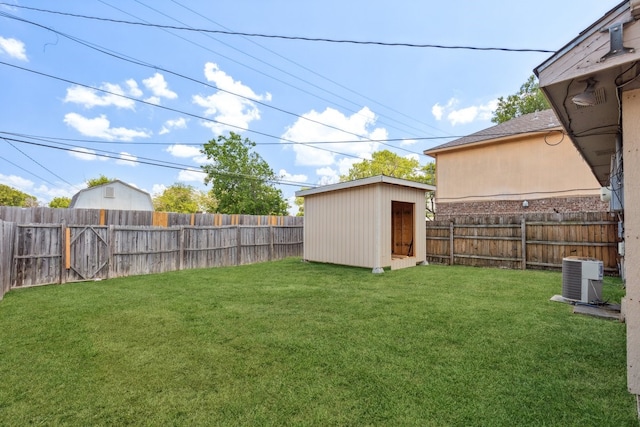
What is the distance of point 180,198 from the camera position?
3203 centimetres

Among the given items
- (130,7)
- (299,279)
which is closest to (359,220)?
(299,279)

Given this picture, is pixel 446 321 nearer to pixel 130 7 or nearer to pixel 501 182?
pixel 130 7

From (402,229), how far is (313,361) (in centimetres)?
795

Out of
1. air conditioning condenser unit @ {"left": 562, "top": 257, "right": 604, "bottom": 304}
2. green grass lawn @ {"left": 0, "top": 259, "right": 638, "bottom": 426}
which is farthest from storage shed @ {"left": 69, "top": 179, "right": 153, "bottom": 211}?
air conditioning condenser unit @ {"left": 562, "top": 257, "right": 604, "bottom": 304}

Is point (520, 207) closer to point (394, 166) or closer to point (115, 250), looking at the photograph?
point (115, 250)

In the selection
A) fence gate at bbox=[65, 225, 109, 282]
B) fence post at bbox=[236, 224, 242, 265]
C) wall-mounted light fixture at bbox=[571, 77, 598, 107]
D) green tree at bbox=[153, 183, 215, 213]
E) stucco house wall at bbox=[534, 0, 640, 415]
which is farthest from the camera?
green tree at bbox=[153, 183, 215, 213]

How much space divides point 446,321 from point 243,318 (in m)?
2.54

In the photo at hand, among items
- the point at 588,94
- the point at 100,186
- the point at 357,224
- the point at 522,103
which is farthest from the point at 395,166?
the point at 588,94

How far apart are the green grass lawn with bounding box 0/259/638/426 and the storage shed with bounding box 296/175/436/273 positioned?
2630 millimetres

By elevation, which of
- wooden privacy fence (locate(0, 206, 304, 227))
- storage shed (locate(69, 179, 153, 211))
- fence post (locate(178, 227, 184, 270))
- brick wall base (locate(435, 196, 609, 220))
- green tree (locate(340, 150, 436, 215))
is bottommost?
fence post (locate(178, 227, 184, 270))

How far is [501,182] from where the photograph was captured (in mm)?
11664

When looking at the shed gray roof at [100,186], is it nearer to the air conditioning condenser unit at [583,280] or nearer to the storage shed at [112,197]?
the storage shed at [112,197]

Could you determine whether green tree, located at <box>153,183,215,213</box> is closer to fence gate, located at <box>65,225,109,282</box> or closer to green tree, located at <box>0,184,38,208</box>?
green tree, located at <box>0,184,38,208</box>

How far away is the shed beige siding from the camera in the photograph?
288 inches
